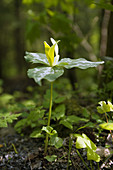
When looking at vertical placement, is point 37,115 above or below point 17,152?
above

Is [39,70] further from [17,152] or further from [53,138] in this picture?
[17,152]

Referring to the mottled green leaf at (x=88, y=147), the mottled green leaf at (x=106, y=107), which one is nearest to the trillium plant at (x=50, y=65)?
the mottled green leaf at (x=106, y=107)

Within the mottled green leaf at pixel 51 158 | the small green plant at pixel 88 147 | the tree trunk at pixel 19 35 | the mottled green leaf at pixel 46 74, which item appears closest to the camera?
the mottled green leaf at pixel 46 74

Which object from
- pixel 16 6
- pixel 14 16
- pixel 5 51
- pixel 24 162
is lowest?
pixel 24 162

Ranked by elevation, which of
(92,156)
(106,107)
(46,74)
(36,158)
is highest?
(46,74)

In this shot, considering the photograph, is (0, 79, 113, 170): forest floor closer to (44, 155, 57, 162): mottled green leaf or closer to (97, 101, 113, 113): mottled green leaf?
(44, 155, 57, 162): mottled green leaf

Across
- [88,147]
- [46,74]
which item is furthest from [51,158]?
[46,74]

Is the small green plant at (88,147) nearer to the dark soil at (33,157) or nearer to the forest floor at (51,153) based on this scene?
the forest floor at (51,153)

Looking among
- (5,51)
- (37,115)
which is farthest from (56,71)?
(5,51)

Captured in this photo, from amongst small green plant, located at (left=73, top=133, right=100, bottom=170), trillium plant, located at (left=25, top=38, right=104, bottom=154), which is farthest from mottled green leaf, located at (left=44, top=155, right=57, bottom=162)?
trillium plant, located at (left=25, top=38, right=104, bottom=154)

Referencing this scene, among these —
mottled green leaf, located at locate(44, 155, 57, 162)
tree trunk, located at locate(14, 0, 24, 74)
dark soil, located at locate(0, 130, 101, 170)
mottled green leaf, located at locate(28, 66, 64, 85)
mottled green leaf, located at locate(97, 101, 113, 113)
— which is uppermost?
tree trunk, located at locate(14, 0, 24, 74)

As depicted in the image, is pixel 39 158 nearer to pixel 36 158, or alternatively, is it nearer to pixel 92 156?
pixel 36 158
